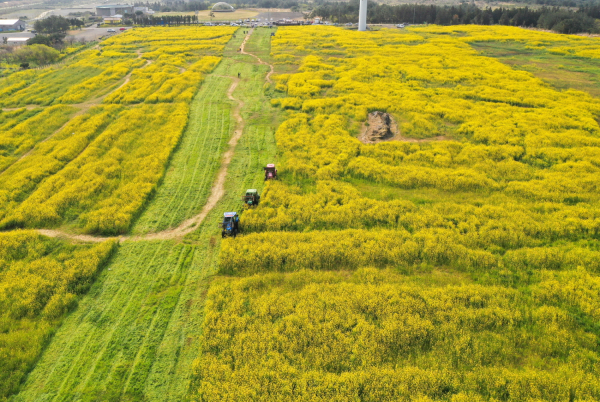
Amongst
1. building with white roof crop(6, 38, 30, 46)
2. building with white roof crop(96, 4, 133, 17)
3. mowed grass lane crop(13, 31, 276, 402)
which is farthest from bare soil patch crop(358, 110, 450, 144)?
building with white roof crop(96, 4, 133, 17)

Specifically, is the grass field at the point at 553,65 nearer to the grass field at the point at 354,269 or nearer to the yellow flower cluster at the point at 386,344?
the grass field at the point at 354,269

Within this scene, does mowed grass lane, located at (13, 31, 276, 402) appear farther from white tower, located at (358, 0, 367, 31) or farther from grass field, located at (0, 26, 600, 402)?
white tower, located at (358, 0, 367, 31)

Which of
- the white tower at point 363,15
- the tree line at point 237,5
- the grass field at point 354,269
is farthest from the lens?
the tree line at point 237,5

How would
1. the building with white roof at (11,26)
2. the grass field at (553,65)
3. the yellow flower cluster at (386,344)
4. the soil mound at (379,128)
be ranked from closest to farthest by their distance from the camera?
the yellow flower cluster at (386,344)
the soil mound at (379,128)
the grass field at (553,65)
the building with white roof at (11,26)

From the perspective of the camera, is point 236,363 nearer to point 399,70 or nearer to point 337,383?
point 337,383

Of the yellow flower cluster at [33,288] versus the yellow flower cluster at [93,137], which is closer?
the yellow flower cluster at [33,288]

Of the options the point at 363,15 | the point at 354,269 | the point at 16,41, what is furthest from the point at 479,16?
the point at 16,41

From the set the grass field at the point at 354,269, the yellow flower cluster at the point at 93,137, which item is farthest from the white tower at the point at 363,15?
the grass field at the point at 354,269
